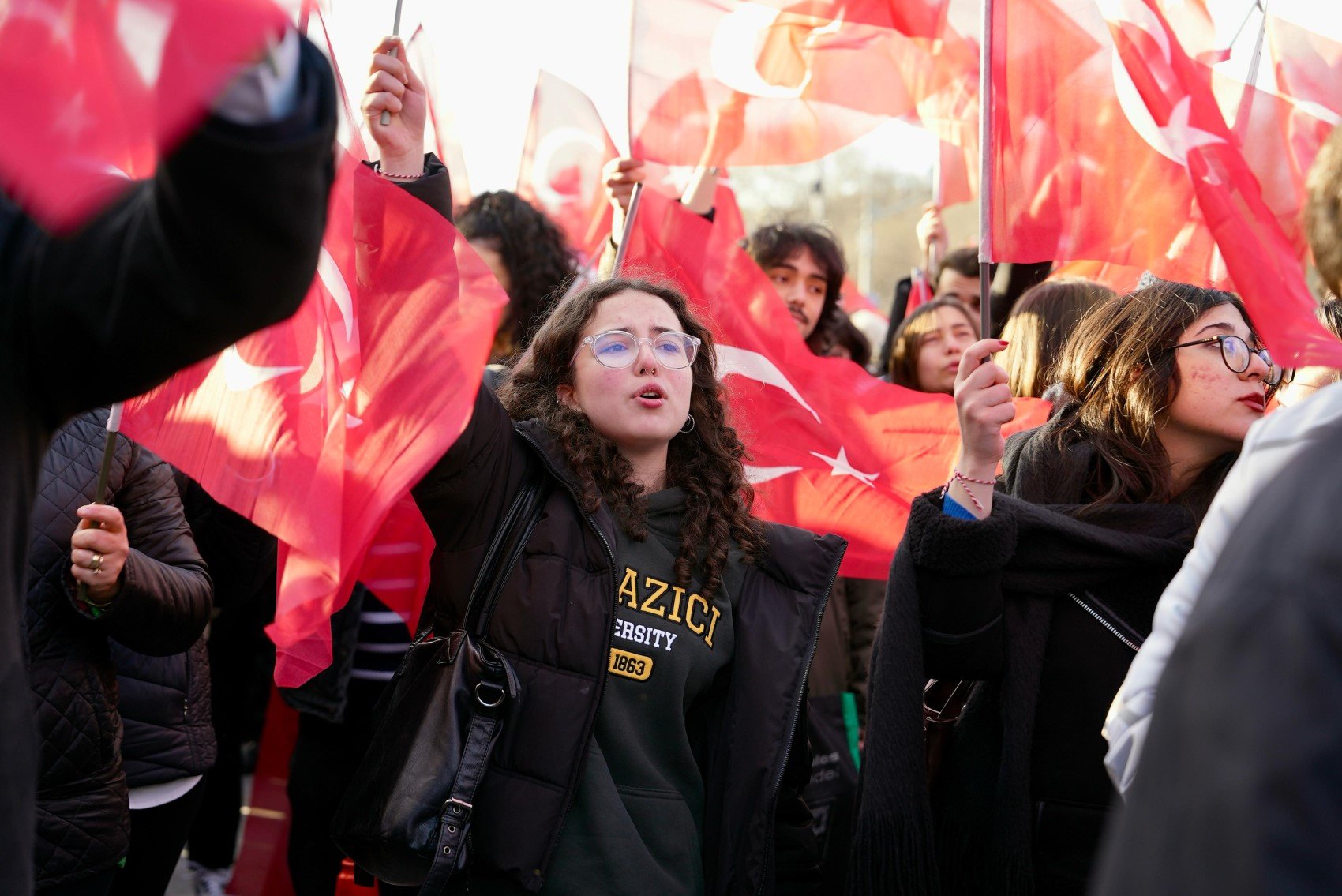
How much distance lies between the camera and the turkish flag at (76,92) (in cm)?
116

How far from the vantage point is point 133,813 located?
3133 mm

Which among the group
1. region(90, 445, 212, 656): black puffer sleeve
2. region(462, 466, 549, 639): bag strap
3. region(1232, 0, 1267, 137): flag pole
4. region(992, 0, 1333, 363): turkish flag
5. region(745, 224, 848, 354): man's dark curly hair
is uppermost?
region(1232, 0, 1267, 137): flag pole

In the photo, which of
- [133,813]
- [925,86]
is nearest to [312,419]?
[133,813]

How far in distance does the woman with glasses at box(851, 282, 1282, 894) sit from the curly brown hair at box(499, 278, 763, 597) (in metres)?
0.38

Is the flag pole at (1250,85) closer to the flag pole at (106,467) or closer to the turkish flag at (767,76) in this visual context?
the turkish flag at (767,76)

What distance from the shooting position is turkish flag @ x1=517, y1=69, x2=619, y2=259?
5.40 metres

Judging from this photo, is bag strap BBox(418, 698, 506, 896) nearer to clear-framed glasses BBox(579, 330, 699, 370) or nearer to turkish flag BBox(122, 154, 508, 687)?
turkish flag BBox(122, 154, 508, 687)

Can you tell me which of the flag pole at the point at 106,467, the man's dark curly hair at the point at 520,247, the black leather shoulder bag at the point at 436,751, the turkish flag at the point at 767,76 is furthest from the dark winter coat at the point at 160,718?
the turkish flag at the point at 767,76

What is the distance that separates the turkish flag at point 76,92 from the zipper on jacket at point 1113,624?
6.48 feet

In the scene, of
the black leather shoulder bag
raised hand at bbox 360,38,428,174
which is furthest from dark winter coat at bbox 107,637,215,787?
raised hand at bbox 360,38,428,174

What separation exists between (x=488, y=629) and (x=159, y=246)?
1353mm

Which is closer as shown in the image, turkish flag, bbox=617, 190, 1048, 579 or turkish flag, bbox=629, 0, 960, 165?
turkish flag, bbox=617, 190, 1048, 579

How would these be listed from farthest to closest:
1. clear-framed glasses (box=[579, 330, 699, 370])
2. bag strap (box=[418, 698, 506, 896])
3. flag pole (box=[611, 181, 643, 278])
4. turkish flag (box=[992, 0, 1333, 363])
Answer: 1. flag pole (box=[611, 181, 643, 278])
2. turkish flag (box=[992, 0, 1333, 363])
3. clear-framed glasses (box=[579, 330, 699, 370])
4. bag strap (box=[418, 698, 506, 896])

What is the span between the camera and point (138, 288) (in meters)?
1.17
